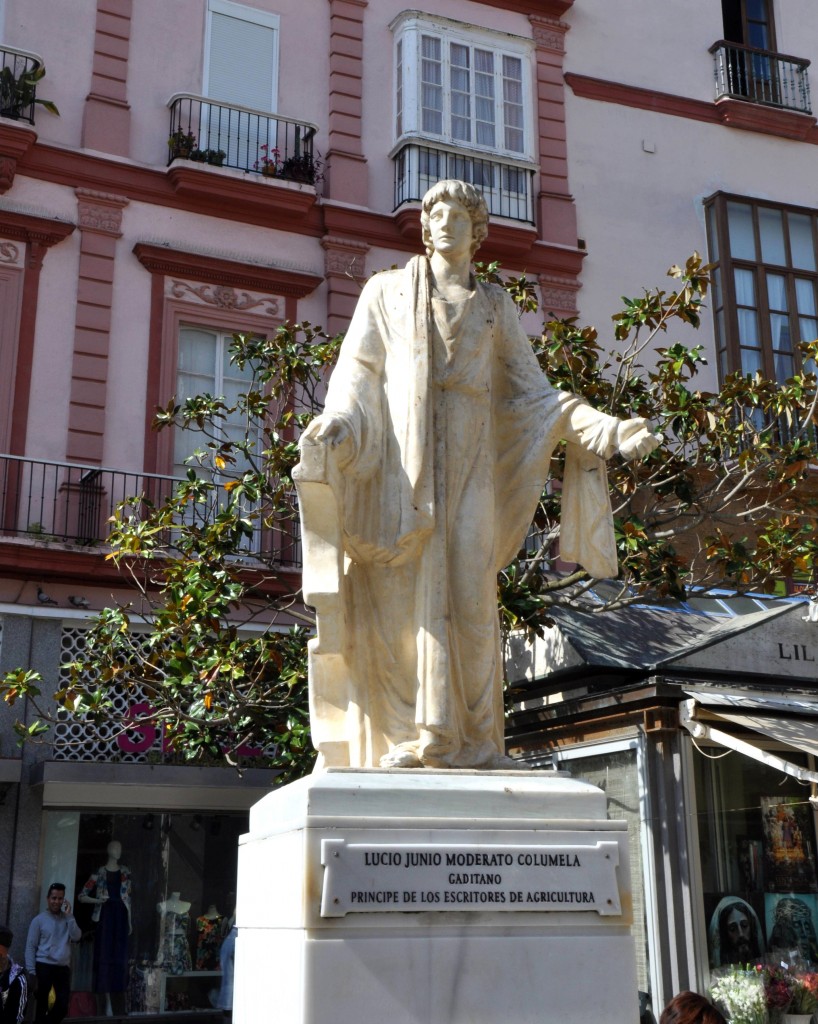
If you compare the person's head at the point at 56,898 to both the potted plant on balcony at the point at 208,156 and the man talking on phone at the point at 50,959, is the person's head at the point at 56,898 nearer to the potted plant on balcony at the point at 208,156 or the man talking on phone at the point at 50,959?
the man talking on phone at the point at 50,959

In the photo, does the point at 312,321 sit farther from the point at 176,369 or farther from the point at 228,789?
the point at 228,789

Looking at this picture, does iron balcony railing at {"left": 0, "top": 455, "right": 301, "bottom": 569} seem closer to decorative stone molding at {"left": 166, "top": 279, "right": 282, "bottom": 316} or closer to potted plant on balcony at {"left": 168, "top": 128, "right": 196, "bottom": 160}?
decorative stone molding at {"left": 166, "top": 279, "right": 282, "bottom": 316}

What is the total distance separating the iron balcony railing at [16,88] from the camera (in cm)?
1495

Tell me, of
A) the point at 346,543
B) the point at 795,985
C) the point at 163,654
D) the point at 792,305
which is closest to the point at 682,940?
the point at 795,985

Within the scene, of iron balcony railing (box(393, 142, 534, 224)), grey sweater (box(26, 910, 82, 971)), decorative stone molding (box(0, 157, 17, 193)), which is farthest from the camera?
iron balcony railing (box(393, 142, 534, 224))

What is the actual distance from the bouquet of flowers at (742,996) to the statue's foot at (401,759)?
18.2 feet

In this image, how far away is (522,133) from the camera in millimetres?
18141

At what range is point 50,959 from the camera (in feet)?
38.3

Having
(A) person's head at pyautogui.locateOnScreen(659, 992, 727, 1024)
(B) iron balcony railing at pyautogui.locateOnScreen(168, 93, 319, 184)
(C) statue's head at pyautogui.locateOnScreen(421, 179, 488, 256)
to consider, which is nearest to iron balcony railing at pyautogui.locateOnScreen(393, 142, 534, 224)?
(B) iron balcony railing at pyautogui.locateOnScreen(168, 93, 319, 184)

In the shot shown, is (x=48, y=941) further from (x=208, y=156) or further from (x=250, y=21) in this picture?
(x=250, y=21)

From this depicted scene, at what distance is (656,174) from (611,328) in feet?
A: 9.07

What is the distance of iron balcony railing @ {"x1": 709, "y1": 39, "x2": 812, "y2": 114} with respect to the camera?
19.6 m

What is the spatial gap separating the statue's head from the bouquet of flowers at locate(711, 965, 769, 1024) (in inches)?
238

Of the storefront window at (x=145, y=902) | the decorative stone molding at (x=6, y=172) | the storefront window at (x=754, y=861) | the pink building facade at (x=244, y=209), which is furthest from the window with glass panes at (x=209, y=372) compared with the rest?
the storefront window at (x=754, y=861)
